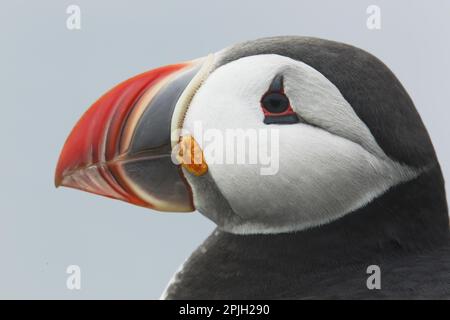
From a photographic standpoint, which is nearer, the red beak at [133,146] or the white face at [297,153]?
the white face at [297,153]

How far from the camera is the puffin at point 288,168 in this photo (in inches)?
186

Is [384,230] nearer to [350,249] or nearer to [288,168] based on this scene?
[350,249]

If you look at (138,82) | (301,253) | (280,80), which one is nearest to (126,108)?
(138,82)

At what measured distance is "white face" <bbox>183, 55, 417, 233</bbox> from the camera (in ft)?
15.5

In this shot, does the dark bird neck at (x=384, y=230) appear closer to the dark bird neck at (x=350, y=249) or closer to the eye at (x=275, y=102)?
the dark bird neck at (x=350, y=249)

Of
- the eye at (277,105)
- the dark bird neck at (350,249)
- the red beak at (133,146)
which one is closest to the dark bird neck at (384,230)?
the dark bird neck at (350,249)

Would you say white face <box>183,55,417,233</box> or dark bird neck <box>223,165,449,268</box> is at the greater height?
white face <box>183,55,417,233</box>

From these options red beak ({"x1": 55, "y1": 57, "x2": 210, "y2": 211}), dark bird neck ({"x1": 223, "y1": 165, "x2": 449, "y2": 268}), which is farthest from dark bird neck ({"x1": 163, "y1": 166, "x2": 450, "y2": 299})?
red beak ({"x1": 55, "y1": 57, "x2": 210, "y2": 211})

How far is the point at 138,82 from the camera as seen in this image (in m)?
5.20

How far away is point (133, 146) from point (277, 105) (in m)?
0.78

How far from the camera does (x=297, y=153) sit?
15.6 ft

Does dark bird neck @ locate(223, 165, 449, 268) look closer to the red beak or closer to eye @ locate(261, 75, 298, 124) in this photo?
Result: eye @ locate(261, 75, 298, 124)

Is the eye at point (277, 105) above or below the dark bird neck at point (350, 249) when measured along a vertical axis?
above

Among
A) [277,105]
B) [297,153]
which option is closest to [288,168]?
[297,153]
